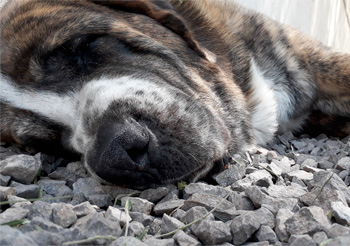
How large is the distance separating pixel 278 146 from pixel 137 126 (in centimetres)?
131

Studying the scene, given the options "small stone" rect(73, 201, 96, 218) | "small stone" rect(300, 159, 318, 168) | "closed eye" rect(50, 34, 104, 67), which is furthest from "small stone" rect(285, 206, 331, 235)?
"closed eye" rect(50, 34, 104, 67)

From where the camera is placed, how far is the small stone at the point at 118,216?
4.81 ft

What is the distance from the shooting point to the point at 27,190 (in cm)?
172

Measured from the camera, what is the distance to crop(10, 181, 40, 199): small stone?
1697 mm

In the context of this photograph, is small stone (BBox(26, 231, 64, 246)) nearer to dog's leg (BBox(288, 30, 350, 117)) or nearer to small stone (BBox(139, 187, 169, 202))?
small stone (BBox(139, 187, 169, 202))

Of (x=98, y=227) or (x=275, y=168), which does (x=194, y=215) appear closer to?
(x=98, y=227)

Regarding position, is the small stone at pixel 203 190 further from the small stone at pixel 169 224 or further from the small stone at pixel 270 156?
the small stone at pixel 270 156

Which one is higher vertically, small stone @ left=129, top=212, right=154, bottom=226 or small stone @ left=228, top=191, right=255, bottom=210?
small stone @ left=129, top=212, right=154, bottom=226

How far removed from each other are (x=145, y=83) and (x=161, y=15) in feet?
1.75

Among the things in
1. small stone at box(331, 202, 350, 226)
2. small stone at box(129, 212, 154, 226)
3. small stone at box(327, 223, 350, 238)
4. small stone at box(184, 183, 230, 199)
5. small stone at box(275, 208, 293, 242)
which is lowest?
small stone at box(184, 183, 230, 199)

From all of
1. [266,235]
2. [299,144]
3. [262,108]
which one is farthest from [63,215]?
[299,144]

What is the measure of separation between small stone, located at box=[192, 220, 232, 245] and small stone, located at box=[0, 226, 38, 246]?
0.50m

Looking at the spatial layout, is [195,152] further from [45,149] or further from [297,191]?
[45,149]

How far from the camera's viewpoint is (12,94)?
7.17 feet
